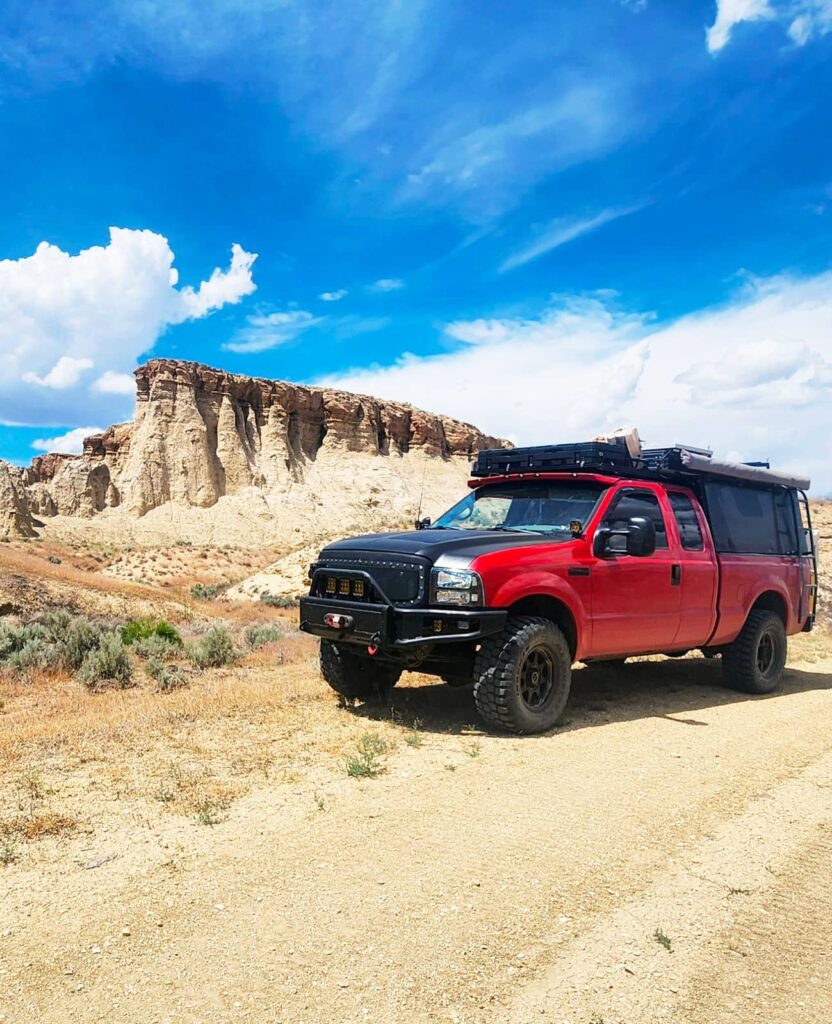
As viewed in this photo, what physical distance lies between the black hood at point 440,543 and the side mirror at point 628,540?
0.30 metres

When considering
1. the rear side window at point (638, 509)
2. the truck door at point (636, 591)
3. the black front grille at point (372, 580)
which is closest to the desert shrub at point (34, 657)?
the black front grille at point (372, 580)

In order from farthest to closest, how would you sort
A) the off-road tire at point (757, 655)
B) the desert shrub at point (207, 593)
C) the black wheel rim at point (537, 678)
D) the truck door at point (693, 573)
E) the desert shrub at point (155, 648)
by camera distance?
the desert shrub at point (207, 593)
the desert shrub at point (155, 648)
the off-road tire at point (757, 655)
the truck door at point (693, 573)
the black wheel rim at point (537, 678)

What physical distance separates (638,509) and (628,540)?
2.69 feet

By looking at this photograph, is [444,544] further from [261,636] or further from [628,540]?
[261,636]

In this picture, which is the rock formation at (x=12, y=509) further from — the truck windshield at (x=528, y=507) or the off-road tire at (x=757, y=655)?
the off-road tire at (x=757, y=655)

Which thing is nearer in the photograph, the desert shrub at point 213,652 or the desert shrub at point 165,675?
the desert shrub at point 165,675

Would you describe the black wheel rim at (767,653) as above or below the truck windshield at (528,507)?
below

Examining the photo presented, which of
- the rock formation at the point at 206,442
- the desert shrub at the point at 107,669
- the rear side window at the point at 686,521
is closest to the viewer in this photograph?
the rear side window at the point at 686,521

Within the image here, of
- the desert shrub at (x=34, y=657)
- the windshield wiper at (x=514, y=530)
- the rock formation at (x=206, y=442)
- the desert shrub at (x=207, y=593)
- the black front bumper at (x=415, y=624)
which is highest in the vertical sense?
the rock formation at (x=206, y=442)

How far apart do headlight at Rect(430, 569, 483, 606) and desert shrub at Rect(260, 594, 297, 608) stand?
15963mm

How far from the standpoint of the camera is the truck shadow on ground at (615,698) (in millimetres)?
6699

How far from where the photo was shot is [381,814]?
4.40 metres

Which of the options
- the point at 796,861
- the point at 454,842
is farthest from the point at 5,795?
the point at 796,861

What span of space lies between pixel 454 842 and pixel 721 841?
4.98 feet
